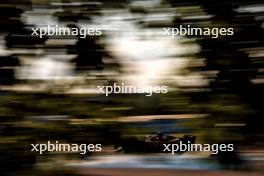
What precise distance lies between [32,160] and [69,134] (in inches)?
10.1

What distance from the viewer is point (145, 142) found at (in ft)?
9.68

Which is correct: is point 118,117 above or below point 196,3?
below

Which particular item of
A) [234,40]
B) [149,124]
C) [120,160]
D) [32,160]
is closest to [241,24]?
[234,40]

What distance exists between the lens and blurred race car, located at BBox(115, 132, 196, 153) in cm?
294

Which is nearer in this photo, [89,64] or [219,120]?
[219,120]

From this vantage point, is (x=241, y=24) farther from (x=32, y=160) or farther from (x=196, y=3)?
(x=32, y=160)

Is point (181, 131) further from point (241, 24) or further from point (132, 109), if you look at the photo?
point (241, 24)

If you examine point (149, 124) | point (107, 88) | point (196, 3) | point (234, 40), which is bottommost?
point (149, 124)

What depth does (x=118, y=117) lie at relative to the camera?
2918mm

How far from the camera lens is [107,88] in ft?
9.66

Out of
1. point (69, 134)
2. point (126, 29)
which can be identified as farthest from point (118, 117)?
point (126, 29)

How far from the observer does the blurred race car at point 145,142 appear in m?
2.94

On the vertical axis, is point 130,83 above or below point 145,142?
above

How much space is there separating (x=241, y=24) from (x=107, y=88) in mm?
787
